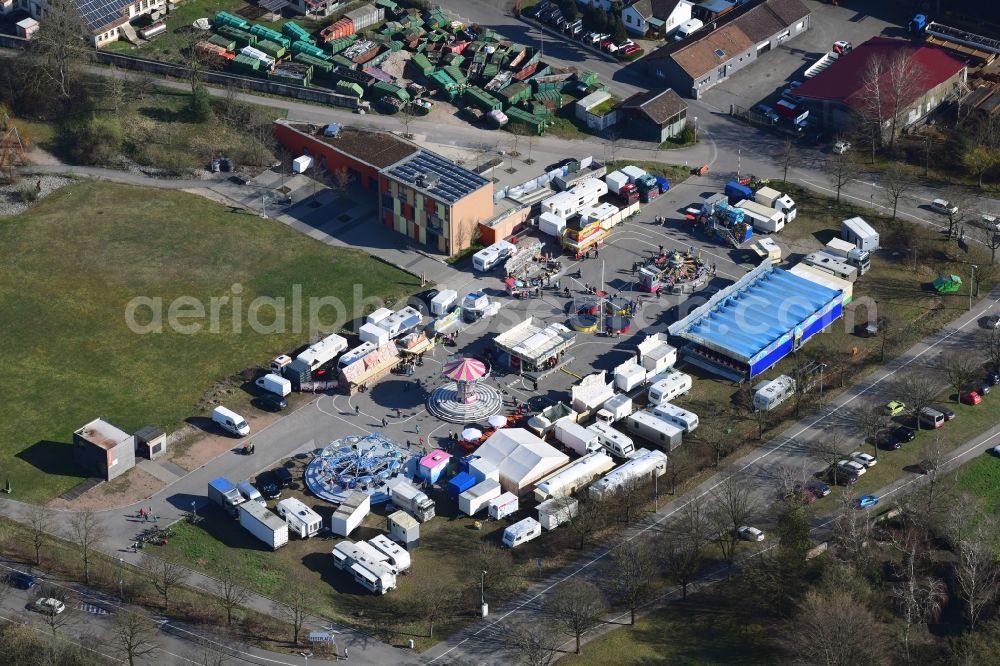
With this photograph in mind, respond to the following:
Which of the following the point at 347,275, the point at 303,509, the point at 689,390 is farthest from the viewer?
the point at 347,275

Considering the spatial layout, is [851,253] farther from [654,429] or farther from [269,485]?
[269,485]

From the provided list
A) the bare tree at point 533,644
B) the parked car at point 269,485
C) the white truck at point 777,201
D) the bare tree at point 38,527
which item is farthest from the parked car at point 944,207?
the bare tree at point 38,527

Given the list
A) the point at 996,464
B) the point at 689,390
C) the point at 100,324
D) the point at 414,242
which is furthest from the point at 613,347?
the point at 100,324

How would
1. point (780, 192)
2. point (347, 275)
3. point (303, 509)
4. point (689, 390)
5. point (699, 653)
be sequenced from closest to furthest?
point (699, 653) → point (303, 509) → point (689, 390) → point (347, 275) → point (780, 192)

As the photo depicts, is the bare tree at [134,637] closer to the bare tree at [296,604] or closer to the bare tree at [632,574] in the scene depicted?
the bare tree at [296,604]

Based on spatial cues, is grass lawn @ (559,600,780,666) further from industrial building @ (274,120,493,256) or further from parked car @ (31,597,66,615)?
industrial building @ (274,120,493,256)

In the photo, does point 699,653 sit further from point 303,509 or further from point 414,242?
point 414,242

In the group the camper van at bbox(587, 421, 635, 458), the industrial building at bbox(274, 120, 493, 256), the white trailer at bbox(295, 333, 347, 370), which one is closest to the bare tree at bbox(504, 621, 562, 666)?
the camper van at bbox(587, 421, 635, 458)
